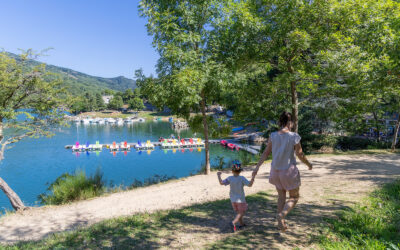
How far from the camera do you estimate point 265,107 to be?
11.5 meters

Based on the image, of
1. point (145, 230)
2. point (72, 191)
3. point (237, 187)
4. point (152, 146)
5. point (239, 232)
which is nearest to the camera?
point (239, 232)

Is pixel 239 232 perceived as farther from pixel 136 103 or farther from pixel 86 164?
pixel 136 103

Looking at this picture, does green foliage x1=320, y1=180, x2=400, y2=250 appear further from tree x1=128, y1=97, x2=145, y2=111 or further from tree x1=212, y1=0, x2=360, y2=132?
tree x1=128, y1=97, x2=145, y2=111

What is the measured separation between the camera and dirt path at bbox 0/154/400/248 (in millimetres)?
4164

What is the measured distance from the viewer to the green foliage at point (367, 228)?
3.20 metres

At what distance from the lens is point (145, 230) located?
4.48 metres

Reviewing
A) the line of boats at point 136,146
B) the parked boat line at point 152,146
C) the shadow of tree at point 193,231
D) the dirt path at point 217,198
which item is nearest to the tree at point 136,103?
the parked boat line at point 152,146

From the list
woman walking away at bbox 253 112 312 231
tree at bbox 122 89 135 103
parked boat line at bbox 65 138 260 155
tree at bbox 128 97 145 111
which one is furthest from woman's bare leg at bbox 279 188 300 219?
tree at bbox 122 89 135 103

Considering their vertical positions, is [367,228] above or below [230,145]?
above

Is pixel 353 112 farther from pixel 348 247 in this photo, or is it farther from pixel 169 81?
pixel 348 247

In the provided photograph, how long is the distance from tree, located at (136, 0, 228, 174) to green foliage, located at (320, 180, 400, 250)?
6229 mm

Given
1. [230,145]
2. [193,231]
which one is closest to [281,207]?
[193,231]

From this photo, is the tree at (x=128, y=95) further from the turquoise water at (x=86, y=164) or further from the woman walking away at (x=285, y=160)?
the woman walking away at (x=285, y=160)

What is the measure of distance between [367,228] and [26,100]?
44.4 feet
